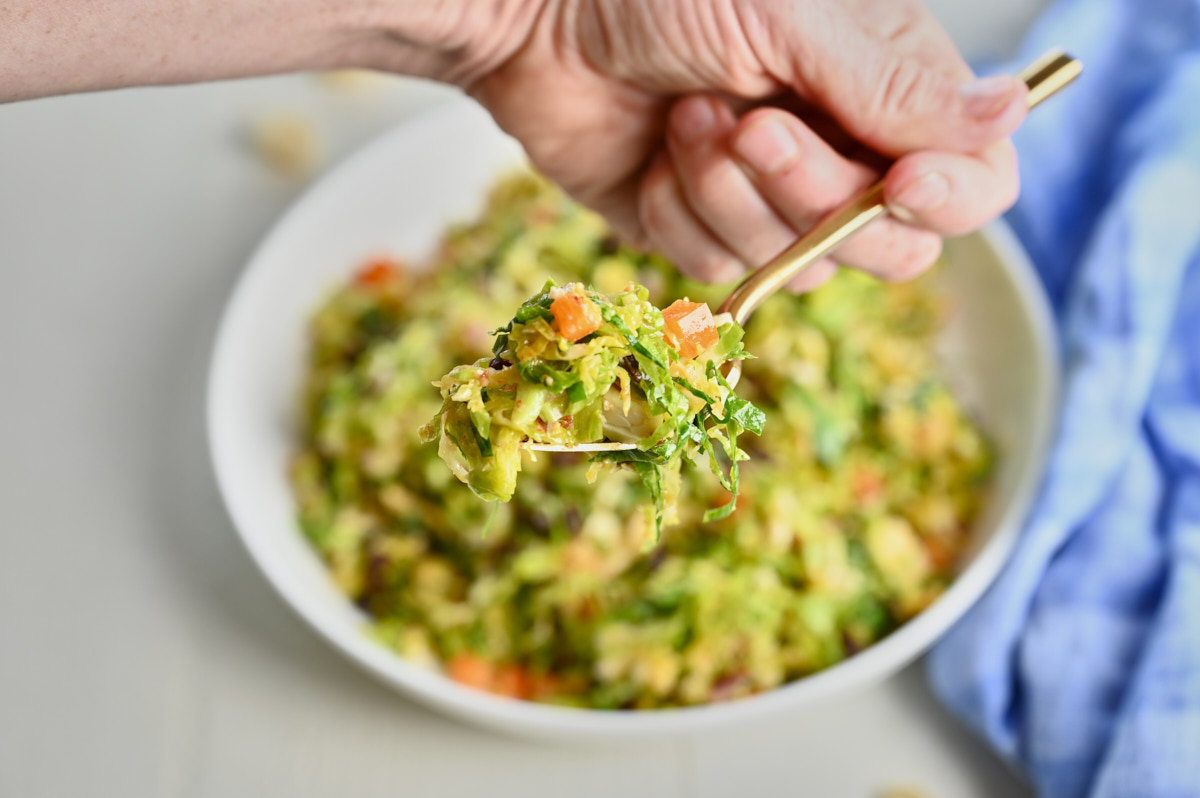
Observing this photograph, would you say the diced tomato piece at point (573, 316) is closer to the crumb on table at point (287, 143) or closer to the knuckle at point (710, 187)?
the knuckle at point (710, 187)

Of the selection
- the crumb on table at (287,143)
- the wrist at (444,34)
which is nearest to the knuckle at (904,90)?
the wrist at (444,34)

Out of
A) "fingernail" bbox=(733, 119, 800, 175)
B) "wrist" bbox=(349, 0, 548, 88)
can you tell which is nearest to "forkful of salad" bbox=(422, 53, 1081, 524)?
"fingernail" bbox=(733, 119, 800, 175)

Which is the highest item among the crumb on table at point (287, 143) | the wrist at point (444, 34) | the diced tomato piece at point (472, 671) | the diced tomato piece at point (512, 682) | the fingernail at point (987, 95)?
the wrist at point (444, 34)

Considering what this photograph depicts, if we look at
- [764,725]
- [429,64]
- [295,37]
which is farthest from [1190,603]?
[295,37]

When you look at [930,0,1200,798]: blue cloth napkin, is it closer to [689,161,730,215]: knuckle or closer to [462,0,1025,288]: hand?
[462,0,1025,288]: hand

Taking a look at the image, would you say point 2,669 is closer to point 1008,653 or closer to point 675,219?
point 675,219
